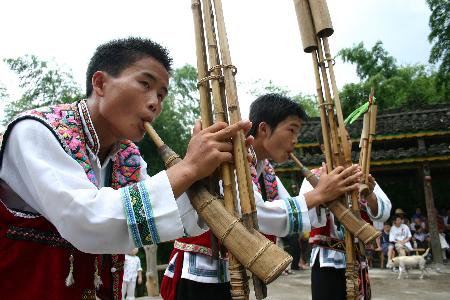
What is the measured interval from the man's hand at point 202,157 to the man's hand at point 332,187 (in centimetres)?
129

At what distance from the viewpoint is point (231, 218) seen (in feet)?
4.50

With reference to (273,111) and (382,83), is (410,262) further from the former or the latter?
(382,83)

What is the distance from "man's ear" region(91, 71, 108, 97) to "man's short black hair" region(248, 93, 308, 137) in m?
1.55

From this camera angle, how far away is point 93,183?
1.60m

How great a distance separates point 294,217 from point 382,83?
82.5 ft

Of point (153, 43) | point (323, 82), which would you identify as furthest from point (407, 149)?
point (153, 43)

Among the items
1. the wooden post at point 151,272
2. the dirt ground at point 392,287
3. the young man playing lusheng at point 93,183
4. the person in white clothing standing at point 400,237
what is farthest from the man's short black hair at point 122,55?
the person in white clothing standing at point 400,237

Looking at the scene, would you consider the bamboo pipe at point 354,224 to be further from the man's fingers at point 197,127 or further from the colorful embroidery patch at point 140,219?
the colorful embroidery patch at point 140,219

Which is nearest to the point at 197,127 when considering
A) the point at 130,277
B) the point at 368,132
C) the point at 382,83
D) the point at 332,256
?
the point at 332,256

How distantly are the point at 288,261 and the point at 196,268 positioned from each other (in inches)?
54.5

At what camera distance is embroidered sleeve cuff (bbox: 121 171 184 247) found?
134 cm

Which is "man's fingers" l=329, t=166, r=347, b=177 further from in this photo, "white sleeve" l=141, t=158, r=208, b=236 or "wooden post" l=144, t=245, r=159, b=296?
"wooden post" l=144, t=245, r=159, b=296

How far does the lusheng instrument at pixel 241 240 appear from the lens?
49.4 inches

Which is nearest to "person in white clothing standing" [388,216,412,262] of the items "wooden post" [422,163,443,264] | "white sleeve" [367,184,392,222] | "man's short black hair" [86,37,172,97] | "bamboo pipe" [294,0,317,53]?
"wooden post" [422,163,443,264]
